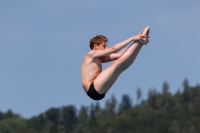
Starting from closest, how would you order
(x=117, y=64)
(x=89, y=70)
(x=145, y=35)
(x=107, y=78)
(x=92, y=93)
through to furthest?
1. (x=145, y=35)
2. (x=107, y=78)
3. (x=117, y=64)
4. (x=92, y=93)
5. (x=89, y=70)

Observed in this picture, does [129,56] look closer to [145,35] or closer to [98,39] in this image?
[145,35]

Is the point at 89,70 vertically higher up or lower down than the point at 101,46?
lower down

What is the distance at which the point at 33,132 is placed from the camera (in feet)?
635

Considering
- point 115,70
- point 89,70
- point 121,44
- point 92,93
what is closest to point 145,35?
point 121,44

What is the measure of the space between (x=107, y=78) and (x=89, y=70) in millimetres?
670

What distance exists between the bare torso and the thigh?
250 millimetres

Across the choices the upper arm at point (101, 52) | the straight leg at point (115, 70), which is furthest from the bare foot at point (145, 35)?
the upper arm at point (101, 52)

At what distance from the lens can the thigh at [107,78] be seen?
23.7 m

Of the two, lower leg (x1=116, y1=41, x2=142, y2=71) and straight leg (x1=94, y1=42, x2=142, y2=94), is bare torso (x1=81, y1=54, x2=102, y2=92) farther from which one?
lower leg (x1=116, y1=41, x2=142, y2=71)

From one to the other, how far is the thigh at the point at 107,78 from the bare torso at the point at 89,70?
0.82ft

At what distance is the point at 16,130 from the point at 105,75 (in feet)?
579

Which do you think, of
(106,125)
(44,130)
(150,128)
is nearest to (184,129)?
(150,128)

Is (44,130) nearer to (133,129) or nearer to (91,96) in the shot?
(133,129)

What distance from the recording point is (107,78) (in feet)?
77.5
